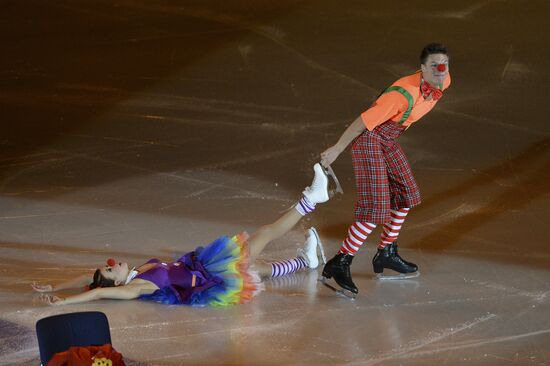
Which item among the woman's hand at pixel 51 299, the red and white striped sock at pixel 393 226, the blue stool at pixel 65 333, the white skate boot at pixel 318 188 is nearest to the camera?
the blue stool at pixel 65 333

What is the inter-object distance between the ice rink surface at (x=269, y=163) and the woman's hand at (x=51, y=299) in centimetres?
5

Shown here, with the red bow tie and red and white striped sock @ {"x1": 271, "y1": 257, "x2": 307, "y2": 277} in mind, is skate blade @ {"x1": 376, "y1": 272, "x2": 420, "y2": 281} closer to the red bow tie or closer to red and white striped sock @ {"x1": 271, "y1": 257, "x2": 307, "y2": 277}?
red and white striped sock @ {"x1": 271, "y1": 257, "x2": 307, "y2": 277}

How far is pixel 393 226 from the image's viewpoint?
248 inches

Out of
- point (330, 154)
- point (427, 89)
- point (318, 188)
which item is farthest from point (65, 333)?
point (427, 89)

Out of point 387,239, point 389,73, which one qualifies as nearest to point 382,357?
point 387,239

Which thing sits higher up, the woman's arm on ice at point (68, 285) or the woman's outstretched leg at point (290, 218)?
the woman's outstretched leg at point (290, 218)

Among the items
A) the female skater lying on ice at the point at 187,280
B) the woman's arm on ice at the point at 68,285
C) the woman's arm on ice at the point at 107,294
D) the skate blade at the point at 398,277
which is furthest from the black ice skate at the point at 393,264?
the woman's arm on ice at the point at 68,285

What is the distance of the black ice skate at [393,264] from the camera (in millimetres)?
6312

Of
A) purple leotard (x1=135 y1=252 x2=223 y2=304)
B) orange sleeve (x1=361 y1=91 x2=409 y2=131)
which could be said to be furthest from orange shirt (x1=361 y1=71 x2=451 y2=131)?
purple leotard (x1=135 y1=252 x2=223 y2=304)

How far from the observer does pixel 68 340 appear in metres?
3.99

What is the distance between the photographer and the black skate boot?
19.6 feet

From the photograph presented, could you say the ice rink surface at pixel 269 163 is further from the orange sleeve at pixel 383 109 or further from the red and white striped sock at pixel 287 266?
the orange sleeve at pixel 383 109

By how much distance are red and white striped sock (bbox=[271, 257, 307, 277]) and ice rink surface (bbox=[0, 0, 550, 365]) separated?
6 cm

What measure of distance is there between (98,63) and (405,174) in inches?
205
